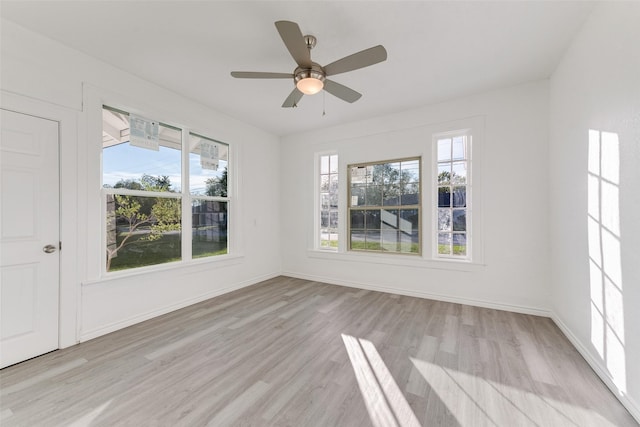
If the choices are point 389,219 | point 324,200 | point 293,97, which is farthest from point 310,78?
point 324,200

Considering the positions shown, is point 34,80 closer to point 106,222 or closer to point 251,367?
point 106,222

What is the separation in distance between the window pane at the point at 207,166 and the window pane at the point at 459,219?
3.66 m

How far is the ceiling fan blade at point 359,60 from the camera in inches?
78.0

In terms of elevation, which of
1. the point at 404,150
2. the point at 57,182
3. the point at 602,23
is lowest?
the point at 57,182

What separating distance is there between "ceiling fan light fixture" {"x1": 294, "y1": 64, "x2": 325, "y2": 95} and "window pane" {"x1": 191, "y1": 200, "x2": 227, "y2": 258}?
250 cm

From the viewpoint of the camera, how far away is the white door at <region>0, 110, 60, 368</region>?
2.19 metres

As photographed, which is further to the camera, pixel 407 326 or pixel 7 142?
pixel 407 326

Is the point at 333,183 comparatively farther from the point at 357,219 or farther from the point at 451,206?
the point at 451,206

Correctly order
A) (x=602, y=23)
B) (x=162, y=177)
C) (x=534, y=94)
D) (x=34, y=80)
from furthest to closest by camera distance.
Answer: (x=162, y=177), (x=534, y=94), (x=34, y=80), (x=602, y=23)

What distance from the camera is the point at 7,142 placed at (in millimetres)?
2207

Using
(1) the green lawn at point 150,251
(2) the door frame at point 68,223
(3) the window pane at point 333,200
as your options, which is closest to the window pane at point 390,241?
(3) the window pane at point 333,200

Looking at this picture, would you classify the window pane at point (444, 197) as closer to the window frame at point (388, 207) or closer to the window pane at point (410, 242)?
the window frame at point (388, 207)

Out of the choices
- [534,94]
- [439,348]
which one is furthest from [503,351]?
[534,94]

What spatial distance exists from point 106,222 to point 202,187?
135 centimetres
